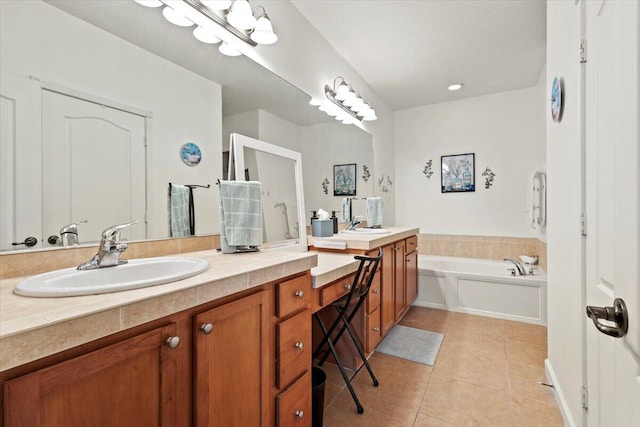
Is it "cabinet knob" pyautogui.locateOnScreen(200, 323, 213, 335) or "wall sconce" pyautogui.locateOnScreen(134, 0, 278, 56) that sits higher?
"wall sconce" pyautogui.locateOnScreen(134, 0, 278, 56)

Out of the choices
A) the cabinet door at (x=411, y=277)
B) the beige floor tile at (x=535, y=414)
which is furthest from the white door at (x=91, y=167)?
the cabinet door at (x=411, y=277)

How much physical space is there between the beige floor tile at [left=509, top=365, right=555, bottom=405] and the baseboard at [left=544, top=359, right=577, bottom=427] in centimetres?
5

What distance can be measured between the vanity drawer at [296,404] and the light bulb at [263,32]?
1807 mm

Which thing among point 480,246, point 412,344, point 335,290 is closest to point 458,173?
point 480,246

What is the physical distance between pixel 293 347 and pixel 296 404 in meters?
0.25

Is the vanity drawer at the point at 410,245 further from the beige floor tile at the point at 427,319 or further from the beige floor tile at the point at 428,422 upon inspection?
the beige floor tile at the point at 428,422

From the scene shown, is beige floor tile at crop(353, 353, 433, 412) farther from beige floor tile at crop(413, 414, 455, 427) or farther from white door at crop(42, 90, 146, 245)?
white door at crop(42, 90, 146, 245)

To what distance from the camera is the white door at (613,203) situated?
622 mm

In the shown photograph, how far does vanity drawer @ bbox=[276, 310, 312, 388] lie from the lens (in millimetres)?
1190

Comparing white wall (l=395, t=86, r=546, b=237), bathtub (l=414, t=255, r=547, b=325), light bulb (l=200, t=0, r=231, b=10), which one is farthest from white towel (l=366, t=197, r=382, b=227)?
light bulb (l=200, t=0, r=231, b=10)

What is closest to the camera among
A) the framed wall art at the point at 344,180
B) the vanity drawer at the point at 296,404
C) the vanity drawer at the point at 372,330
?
the vanity drawer at the point at 296,404

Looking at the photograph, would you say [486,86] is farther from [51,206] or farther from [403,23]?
[51,206]

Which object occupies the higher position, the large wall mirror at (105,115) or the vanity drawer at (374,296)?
the large wall mirror at (105,115)

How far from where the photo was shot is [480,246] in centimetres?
388
